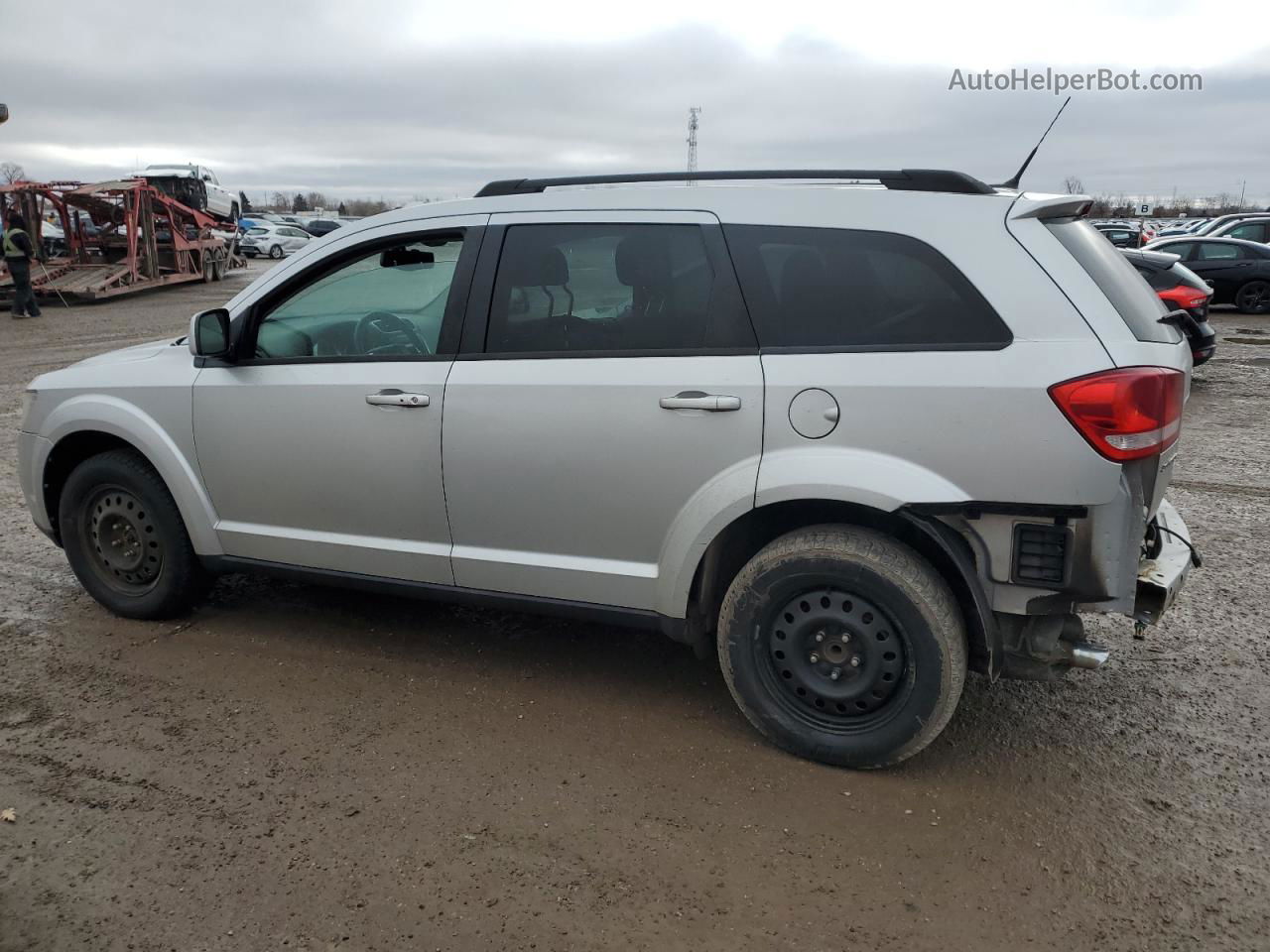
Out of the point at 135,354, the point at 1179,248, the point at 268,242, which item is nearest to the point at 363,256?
the point at 135,354

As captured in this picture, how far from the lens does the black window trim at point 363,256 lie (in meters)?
3.78

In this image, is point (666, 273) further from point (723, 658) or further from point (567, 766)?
point (567, 766)

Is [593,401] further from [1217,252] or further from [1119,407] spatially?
[1217,252]

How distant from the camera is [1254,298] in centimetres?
1847

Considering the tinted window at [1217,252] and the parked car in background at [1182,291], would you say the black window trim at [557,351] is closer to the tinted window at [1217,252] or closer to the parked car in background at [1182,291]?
the parked car in background at [1182,291]

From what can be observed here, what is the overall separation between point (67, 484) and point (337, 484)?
4.98 ft

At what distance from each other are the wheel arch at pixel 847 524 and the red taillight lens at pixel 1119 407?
1.65 feet

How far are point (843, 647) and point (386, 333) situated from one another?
2.11 metres

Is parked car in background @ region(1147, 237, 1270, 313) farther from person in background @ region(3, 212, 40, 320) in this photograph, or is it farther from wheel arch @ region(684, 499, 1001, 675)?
person in background @ region(3, 212, 40, 320)

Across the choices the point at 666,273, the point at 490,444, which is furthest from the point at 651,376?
the point at 490,444

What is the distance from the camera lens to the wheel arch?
3.11 metres

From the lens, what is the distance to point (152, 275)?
23016mm

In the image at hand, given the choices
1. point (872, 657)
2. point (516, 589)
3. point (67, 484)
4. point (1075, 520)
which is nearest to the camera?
point (1075, 520)

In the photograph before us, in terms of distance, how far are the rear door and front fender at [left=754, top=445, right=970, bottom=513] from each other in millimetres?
81
